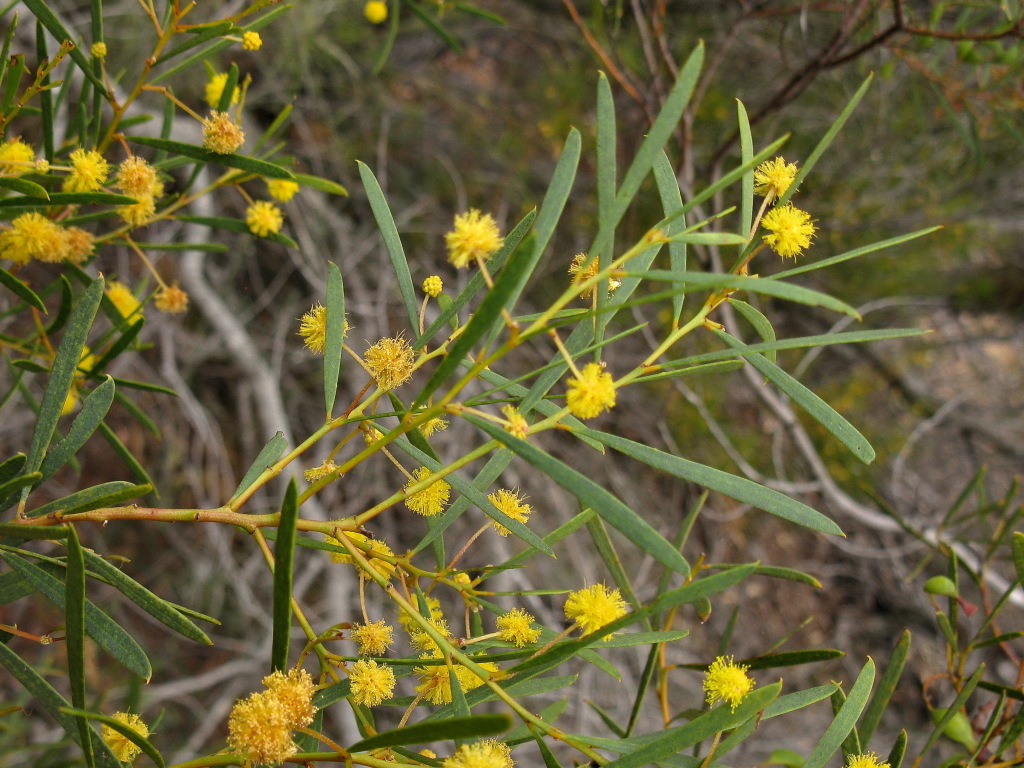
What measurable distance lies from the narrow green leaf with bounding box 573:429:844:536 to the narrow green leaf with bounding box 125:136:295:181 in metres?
0.48

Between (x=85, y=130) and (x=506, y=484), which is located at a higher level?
(x=85, y=130)

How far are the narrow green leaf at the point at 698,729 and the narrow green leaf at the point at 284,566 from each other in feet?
0.95

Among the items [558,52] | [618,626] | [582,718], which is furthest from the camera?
[558,52]

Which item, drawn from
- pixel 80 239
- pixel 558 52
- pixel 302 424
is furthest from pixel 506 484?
pixel 558 52

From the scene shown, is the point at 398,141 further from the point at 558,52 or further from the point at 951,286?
the point at 951,286

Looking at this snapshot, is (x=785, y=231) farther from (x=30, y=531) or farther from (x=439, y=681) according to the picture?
(x=30, y=531)

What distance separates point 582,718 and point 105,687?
1.56 meters

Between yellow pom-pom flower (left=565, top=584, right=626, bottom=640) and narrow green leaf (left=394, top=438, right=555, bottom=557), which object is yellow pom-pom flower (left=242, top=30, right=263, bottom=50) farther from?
yellow pom-pom flower (left=565, top=584, right=626, bottom=640)

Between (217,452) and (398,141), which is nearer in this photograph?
(217,452)

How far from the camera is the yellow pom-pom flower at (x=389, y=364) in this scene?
64 cm

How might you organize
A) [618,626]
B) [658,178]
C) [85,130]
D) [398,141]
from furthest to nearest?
[398,141], [85,130], [658,178], [618,626]

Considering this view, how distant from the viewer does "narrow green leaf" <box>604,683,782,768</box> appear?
0.57m

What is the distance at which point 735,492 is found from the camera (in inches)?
22.2

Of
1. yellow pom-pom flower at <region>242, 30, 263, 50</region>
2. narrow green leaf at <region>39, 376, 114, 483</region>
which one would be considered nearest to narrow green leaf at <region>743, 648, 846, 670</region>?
narrow green leaf at <region>39, 376, 114, 483</region>
